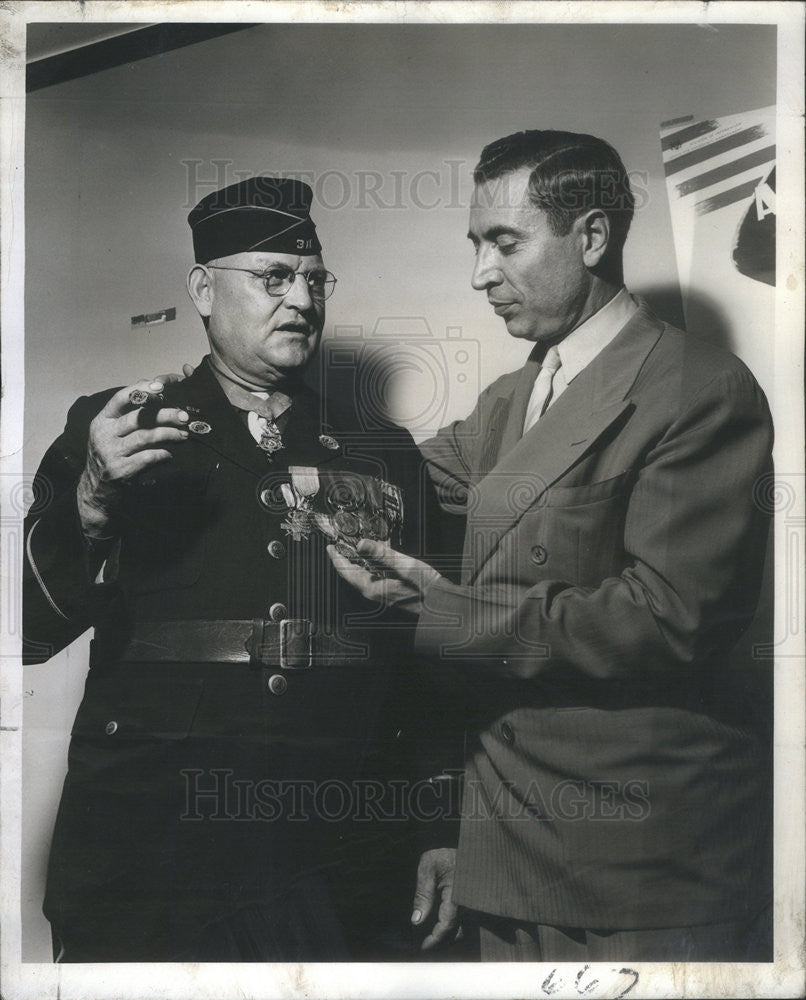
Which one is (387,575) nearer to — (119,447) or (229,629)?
(229,629)

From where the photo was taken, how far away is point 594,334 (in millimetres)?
3115

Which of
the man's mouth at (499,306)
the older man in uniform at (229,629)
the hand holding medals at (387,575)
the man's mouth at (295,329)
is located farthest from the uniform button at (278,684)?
the man's mouth at (499,306)

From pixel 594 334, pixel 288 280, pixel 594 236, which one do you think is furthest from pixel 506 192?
pixel 288 280

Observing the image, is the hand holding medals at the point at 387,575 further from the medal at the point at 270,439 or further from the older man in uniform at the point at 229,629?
the medal at the point at 270,439

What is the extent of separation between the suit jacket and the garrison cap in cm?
91

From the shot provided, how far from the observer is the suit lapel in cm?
304

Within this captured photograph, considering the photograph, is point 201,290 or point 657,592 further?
point 201,290

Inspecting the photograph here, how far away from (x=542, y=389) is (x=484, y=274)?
0.40 meters

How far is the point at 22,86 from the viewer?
318 centimetres

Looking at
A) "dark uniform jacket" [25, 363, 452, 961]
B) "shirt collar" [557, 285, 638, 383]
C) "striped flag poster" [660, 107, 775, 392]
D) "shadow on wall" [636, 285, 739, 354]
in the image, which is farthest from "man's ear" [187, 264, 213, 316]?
"striped flag poster" [660, 107, 775, 392]

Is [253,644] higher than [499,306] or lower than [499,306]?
lower

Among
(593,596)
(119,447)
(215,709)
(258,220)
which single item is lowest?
(215,709)

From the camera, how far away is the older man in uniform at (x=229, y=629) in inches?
120

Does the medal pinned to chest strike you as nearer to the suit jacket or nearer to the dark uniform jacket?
the dark uniform jacket
